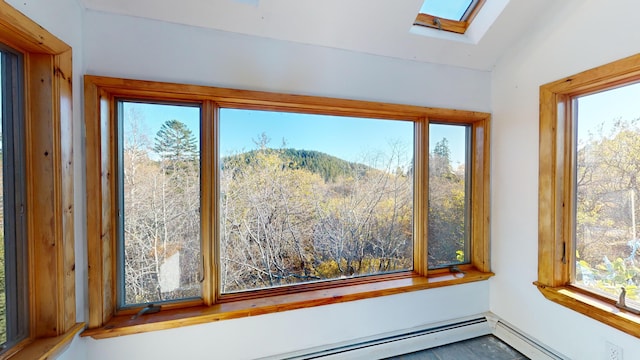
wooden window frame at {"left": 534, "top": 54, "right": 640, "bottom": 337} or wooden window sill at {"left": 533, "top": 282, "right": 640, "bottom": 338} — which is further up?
wooden window frame at {"left": 534, "top": 54, "right": 640, "bottom": 337}

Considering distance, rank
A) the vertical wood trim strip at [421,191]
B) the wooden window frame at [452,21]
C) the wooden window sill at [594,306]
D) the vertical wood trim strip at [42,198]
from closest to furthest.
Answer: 1. the vertical wood trim strip at [42,198]
2. the wooden window sill at [594,306]
3. the wooden window frame at [452,21]
4. the vertical wood trim strip at [421,191]

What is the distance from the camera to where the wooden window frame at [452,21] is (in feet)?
5.71

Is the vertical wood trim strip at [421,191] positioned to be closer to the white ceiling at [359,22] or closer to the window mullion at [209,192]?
the white ceiling at [359,22]

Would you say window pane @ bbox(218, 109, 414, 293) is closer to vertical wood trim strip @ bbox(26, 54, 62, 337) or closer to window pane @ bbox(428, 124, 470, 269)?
window pane @ bbox(428, 124, 470, 269)

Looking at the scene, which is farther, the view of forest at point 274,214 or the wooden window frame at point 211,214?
the view of forest at point 274,214

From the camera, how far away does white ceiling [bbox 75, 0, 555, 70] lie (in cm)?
139

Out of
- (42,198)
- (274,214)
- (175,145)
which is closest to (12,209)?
(42,198)

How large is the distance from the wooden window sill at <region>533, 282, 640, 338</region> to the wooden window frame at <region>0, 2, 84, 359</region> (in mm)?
2644

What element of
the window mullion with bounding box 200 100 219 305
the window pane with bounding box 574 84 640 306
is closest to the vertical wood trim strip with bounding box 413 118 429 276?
the window pane with bounding box 574 84 640 306

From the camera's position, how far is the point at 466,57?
1.93m

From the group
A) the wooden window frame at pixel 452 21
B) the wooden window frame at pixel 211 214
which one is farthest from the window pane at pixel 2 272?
the wooden window frame at pixel 452 21

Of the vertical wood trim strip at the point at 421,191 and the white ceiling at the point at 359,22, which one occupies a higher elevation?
the white ceiling at the point at 359,22

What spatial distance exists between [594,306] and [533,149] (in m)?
0.97

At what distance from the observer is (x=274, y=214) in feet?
5.70
